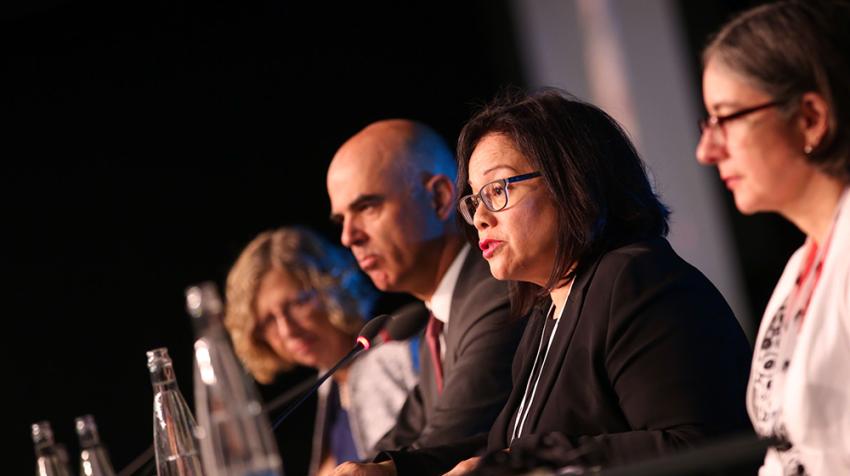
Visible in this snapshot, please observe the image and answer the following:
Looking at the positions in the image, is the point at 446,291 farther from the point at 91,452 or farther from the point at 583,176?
the point at 91,452

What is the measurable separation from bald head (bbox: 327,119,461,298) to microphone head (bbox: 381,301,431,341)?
15 centimetres

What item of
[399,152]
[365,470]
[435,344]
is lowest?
[365,470]

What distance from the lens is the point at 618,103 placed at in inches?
175

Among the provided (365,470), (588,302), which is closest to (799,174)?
(588,302)

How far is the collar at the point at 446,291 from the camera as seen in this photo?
313 cm

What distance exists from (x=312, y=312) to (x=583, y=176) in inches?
83.7

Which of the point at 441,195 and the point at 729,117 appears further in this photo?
the point at 441,195

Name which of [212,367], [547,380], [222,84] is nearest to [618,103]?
[222,84]

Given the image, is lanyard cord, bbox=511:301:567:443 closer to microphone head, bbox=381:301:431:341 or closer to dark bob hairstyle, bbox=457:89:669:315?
dark bob hairstyle, bbox=457:89:669:315

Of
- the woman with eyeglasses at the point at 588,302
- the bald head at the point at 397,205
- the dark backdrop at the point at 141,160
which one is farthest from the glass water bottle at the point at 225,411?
the dark backdrop at the point at 141,160

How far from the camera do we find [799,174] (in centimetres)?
161

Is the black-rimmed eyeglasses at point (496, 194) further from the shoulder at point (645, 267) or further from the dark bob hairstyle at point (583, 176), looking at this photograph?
the shoulder at point (645, 267)

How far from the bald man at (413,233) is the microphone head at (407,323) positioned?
0.07 metres

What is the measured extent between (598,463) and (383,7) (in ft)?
11.7
